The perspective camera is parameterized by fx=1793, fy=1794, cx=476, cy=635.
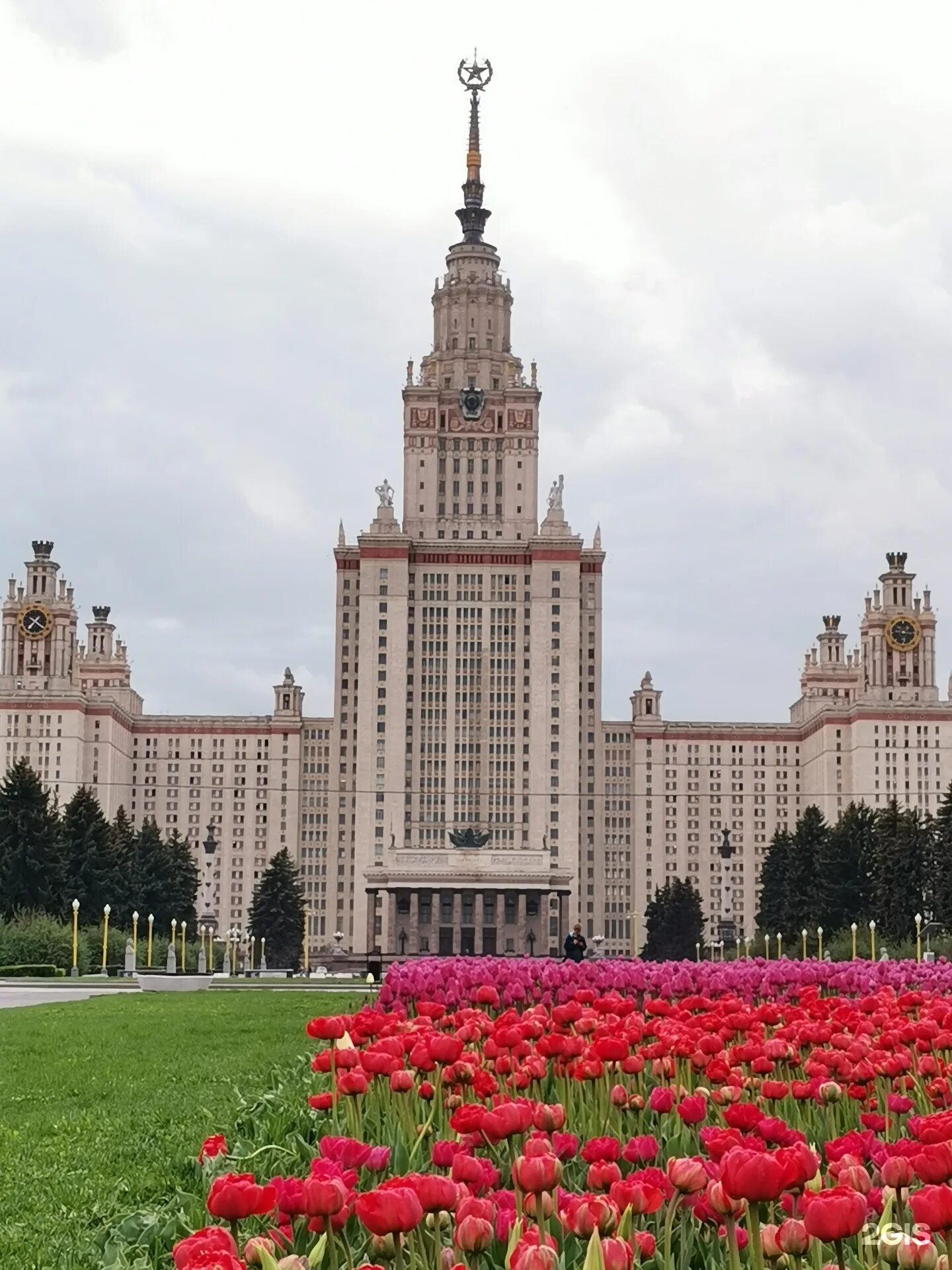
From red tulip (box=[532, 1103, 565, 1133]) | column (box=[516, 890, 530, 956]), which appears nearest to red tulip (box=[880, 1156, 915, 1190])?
red tulip (box=[532, 1103, 565, 1133])

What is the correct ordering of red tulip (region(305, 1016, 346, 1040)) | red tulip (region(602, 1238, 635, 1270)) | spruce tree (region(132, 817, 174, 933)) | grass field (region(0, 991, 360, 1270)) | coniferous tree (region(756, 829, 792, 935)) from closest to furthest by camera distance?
red tulip (region(602, 1238, 635, 1270))
red tulip (region(305, 1016, 346, 1040))
grass field (region(0, 991, 360, 1270))
spruce tree (region(132, 817, 174, 933))
coniferous tree (region(756, 829, 792, 935))

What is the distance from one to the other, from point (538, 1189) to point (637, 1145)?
→ 1.50 metres

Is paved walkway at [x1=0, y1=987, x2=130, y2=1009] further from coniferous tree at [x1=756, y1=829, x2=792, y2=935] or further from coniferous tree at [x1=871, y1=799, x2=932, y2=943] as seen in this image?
coniferous tree at [x1=756, y1=829, x2=792, y2=935]

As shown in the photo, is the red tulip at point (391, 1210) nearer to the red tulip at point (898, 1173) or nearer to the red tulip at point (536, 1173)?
the red tulip at point (536, 1173)

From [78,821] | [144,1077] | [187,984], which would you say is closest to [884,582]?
[78,821]

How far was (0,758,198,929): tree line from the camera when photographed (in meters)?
79.4

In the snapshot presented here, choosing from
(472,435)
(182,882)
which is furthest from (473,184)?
(182,882)

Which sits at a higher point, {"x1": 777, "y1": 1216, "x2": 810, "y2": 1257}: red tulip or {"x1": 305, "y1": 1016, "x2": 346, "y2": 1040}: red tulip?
{"x1": 305, "y1": 1016, "x2": 346, "y2": 1040}: red tulip

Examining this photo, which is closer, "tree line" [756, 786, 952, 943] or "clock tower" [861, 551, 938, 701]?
"tree line" [756, 786, 952, 943]

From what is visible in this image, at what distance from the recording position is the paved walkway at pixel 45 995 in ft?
125

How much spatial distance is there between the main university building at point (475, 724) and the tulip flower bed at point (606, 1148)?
12568cm

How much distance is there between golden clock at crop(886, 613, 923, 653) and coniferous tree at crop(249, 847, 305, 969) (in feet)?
172

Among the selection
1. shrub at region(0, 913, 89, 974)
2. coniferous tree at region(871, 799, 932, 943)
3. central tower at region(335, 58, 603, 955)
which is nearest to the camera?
shrub at region(0, 913, 89, 974)

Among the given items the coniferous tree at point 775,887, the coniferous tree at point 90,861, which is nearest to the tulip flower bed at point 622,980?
the coniferous tree at point 90,861
